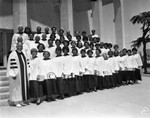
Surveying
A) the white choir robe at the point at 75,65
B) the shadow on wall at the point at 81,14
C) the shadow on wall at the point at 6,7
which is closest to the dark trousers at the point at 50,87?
the white choir robe at the point at 75,65

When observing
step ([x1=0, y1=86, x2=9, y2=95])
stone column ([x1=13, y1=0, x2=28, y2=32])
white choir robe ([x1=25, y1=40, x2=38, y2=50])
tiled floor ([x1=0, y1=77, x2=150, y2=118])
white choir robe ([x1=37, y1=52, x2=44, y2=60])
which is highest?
stone column ([x1=13, y1=0, x2=28, y2=32])

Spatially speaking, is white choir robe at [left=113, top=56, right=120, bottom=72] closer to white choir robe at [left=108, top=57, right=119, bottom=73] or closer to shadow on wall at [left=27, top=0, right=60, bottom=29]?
white choir robe at [left=108, top=57, right=119, bottom=73]

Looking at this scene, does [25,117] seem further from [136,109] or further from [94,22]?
[94,22]

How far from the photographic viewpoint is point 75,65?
29.2 ft

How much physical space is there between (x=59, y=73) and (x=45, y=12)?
8287 millimetres

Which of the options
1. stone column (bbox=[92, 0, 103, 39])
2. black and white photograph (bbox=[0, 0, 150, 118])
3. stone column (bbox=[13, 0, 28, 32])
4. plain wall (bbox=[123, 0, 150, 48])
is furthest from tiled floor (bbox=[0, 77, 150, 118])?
plain wall (bbox=[123, 0, 150, 48])

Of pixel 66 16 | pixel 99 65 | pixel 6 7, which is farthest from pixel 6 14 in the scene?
pixel 99 65

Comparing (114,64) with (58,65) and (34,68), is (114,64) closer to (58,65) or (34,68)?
(58,65)

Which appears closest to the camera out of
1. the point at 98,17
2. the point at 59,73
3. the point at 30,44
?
the point at 59,73

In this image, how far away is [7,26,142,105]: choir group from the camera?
7688 mm

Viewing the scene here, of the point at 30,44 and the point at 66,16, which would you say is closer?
the point at 30,44

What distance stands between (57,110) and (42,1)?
415 inches

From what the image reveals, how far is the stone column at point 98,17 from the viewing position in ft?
57.2

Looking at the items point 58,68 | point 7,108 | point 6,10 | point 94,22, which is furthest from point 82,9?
point 7,108
